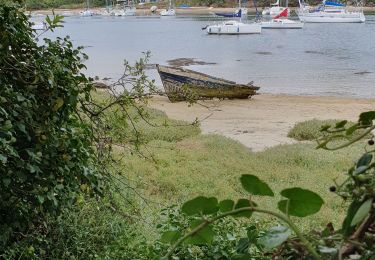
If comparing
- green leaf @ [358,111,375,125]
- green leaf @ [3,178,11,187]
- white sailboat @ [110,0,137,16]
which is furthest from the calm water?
white sailboat @ [110,0,137,16]

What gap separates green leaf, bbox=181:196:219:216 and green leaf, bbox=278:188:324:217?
0.39 feet

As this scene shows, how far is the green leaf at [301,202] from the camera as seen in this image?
0.72 meters

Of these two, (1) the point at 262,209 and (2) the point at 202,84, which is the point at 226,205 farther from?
(2) the point at 202,84

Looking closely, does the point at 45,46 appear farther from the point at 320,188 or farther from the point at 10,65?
the point at 320,188

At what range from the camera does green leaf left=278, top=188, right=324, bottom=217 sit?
2.37 ft

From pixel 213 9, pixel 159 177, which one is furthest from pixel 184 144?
pixel 213 9

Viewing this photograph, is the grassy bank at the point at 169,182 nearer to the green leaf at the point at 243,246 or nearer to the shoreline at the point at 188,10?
the green leaf at the point at 243,246

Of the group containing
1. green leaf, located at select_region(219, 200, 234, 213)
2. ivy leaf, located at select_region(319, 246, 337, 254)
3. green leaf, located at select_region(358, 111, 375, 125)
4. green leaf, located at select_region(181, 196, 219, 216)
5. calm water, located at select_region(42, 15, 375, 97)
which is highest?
green leaf, located at select_region(358, 111, 375, 125)

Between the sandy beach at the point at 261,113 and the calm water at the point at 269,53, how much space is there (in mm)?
3587

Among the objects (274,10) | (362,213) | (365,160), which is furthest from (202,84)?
(274,10)

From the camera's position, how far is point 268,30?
55.2 metres

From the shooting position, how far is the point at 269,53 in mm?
36594

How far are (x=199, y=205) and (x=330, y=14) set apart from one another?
63.3 m

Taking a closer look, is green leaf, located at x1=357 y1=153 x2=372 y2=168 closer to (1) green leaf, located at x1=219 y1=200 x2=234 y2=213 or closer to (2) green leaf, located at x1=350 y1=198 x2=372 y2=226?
(2) green leaf, located at x1=350 y1=198 x2=372 y2=226
